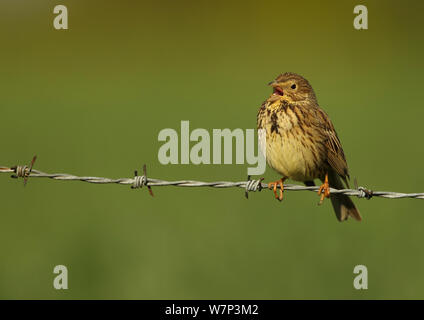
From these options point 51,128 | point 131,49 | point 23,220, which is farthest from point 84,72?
point 23,220

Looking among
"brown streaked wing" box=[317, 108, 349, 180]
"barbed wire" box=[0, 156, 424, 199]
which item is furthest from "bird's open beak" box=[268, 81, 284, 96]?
"barbed wire" box=[0, 156, 424, 199]

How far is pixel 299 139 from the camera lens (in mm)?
5824

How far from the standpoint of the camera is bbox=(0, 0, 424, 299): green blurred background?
7348mm

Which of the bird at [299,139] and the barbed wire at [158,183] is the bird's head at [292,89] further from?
the barbed wire at [158,183]

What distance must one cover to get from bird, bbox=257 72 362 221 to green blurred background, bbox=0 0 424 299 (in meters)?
1.41

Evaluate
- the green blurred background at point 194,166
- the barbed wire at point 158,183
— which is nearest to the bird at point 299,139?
the barbed wire at point 158,183

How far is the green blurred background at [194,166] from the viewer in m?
7.35

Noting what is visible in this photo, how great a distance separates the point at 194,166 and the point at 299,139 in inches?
175

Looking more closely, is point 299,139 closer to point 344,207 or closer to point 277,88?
point 277,88

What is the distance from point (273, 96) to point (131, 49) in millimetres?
12055

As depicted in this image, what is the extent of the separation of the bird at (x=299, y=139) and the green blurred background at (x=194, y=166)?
1.41 m

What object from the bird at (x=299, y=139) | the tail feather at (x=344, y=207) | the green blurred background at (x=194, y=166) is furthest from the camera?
the green blurred background at (x=194, y=166)

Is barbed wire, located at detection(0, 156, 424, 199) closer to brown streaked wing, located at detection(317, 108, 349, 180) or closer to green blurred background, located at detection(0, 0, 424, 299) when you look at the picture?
brown streaked wing, located at detection(317, 108, 349, 180)

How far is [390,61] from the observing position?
15172 mm
